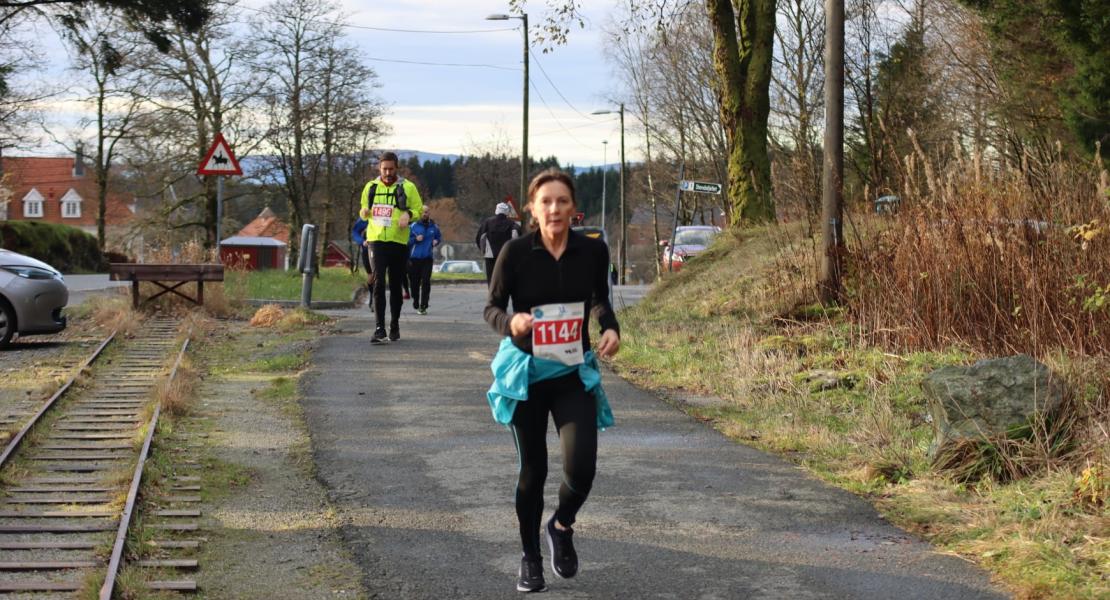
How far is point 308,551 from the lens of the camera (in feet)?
20.0

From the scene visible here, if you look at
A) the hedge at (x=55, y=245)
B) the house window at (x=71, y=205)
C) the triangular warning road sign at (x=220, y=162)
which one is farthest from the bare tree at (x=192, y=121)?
the house window at (x=71, y=205)

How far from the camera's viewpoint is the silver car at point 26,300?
1558 cm

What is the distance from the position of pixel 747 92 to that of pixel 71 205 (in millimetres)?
102493

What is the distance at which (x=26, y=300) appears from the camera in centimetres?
1563

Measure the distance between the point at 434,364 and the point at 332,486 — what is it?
598 cm

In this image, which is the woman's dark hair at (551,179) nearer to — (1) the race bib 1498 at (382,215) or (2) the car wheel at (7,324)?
(1) the race bib 1498 at (382,215)

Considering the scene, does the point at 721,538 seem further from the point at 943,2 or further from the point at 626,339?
the point at 943,2

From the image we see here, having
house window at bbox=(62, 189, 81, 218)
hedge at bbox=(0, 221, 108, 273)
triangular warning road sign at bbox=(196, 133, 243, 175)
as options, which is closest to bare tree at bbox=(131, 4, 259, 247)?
hedge at bbox=(0, 221, 108, 273)

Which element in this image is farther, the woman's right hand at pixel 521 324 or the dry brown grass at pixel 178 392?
the dry brown grass at pixel 178 392

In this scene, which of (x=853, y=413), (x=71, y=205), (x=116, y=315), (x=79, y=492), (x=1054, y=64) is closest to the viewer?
(x=79, y=492)

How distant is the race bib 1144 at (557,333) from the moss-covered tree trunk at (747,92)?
1739 cm

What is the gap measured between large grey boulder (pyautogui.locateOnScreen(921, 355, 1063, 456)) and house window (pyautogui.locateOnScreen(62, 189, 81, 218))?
114m

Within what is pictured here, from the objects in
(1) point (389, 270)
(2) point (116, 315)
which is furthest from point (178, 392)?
(2) point (116, 315)

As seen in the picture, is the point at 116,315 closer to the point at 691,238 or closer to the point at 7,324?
the point at 7,324
